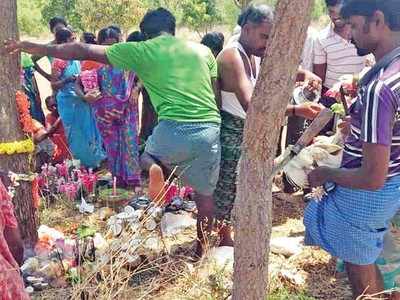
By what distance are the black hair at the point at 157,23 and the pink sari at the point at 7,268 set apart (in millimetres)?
1698

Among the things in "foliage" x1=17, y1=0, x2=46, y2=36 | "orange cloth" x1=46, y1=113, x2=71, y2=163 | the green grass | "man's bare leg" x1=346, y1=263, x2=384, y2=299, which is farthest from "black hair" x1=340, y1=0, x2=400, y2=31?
"foliage" x1=17, y1=0, x2=46, y2=36

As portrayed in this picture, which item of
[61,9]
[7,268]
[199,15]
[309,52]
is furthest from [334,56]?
[199,15]

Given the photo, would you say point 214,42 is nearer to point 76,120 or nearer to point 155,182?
point 76,120

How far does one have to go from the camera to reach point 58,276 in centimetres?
319

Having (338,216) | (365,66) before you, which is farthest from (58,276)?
(365,66)

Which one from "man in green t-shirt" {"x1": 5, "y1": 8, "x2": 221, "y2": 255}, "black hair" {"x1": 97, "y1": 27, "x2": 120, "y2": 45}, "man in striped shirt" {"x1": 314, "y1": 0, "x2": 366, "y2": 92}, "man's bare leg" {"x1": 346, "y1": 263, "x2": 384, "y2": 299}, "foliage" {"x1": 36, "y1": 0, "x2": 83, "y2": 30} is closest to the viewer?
"man's bare leg" {"x1": 346, "y1": 263, "x2": 384, "y2": 299}

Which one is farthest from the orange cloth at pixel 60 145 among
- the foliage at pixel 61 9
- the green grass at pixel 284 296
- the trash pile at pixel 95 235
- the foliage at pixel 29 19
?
the foliage at pixel 29 19

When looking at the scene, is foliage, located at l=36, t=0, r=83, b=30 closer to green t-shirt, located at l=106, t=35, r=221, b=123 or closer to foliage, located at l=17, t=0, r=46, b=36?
foliage, located at l=17, t=0, r=46, b=36

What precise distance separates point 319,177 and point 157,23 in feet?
4.66

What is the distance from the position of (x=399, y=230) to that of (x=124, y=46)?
203 centimetres

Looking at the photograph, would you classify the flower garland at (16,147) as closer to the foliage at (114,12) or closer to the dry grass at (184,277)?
the dry grass at (184,277)

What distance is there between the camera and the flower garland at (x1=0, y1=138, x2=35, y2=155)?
322 centimetres

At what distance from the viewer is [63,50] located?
3.04 metres

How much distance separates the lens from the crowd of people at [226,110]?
228cm
